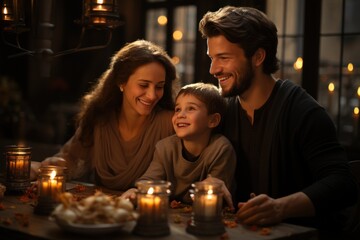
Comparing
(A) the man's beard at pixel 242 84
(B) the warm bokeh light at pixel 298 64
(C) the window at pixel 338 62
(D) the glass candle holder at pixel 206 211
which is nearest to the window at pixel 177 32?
(B) the warm bokeh light at pixel 298 64

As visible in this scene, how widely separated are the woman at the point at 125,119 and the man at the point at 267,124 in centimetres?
31

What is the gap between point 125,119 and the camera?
9.80 ft

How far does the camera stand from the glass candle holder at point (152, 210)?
6.13 feet

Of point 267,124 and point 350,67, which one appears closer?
point 267,124

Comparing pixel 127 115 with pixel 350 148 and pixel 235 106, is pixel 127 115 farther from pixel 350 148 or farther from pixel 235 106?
pixel 350 148

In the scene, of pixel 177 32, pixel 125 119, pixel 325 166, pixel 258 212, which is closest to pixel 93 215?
pixel 258 212

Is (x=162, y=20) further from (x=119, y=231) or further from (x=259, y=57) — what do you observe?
(x=119, y=231)

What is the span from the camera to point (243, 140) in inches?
108

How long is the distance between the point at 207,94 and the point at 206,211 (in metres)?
0.83

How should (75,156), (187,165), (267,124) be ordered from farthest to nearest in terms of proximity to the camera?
(75,156) → (267,124) → (187,165)

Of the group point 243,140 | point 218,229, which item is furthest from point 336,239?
point 218,229

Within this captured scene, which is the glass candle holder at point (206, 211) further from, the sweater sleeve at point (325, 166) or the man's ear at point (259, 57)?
the man's ear at point (259, 57)

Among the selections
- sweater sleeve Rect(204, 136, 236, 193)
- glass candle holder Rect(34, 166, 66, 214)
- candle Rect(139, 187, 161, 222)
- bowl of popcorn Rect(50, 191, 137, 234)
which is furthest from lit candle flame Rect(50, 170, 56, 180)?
sweater sleeve Rect(204, 136, 236, 193)

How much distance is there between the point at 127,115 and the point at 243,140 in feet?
1.99
